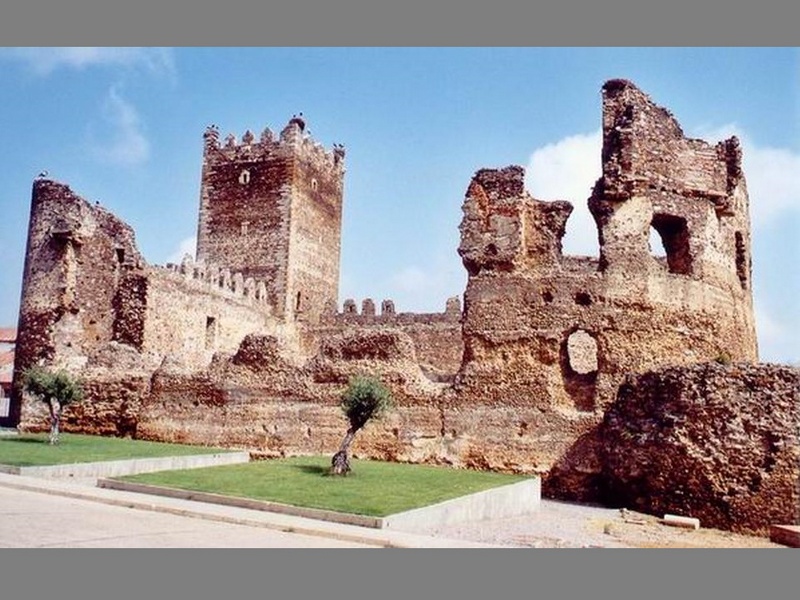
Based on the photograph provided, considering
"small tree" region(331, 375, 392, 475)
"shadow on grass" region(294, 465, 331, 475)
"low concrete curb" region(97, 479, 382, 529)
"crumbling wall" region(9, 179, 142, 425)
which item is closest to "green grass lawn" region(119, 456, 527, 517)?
"shadow on grass" region(294, 465, 331, 475)

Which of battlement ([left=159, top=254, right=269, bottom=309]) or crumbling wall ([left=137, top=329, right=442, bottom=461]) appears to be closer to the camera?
crumbling wall ([left=137, top=329, right=442, bottom=461])

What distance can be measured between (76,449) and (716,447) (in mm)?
12563

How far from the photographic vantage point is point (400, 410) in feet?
57.5

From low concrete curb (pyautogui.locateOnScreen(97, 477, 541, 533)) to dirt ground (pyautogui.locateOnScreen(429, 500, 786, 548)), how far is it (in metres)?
0.18

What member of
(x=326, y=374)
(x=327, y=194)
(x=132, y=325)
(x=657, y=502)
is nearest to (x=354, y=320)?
(x=327, y=194)

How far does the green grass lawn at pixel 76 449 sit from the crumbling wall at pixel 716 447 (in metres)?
9.21

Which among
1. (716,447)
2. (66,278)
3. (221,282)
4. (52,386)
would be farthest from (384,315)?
(716,447)

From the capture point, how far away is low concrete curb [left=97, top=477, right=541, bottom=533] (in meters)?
10.1

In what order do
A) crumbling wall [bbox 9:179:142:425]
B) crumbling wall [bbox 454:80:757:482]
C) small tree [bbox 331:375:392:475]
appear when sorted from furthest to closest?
1. crumbling wall [bbox 9:179:142:425]
2. crumbling wall [bbox 454:80:757:482]
3. small tree [bbox 331:375:392:475]

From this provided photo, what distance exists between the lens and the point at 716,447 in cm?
1383

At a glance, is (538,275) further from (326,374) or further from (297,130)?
(297,130)

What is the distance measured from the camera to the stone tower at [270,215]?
3762 cm

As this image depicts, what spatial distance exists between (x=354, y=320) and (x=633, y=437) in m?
23.2

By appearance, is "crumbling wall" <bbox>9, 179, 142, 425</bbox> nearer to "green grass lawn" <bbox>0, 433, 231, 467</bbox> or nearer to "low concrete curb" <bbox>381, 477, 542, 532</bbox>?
"green grass lawn" <bbox>0, 433, 231, 467</bbox>
